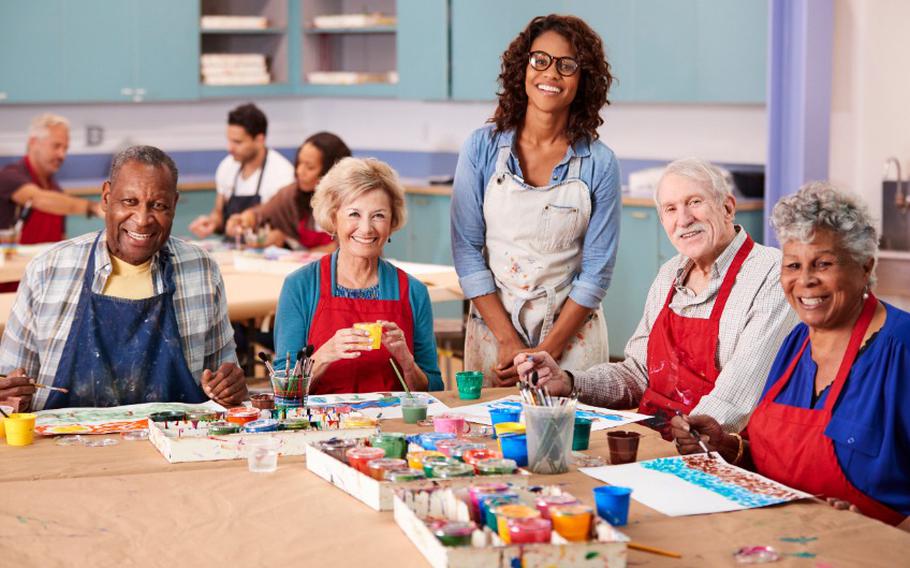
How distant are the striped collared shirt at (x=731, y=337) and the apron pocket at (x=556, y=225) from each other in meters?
0.48

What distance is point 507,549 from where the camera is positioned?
2.18 metres

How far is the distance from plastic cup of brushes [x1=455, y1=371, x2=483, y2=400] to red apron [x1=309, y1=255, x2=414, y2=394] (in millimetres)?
301

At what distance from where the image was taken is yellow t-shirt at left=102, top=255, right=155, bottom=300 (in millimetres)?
3658

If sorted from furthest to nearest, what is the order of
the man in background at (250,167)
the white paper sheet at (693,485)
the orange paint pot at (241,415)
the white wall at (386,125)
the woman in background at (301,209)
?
the white wall at (386,125) < the man in background at (250,167) < the woman in background at (301,209) < the orange paint pot at (241,415) < the white paper sheet at (693,485)

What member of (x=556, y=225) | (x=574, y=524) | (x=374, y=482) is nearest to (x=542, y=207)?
(x=556, y=225)

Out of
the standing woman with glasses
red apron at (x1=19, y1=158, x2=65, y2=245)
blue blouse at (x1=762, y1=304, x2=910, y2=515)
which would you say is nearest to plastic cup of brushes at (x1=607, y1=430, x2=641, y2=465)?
blue blouse at (x1=762, y1=304, x2=910, y2=515)

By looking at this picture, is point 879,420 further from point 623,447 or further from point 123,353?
point 123,353

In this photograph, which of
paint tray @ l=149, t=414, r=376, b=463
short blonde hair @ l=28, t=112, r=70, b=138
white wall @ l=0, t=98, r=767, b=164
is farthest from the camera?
white wall @ l=0, t=98, r=767, b=164

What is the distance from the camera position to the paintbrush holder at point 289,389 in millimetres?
3354

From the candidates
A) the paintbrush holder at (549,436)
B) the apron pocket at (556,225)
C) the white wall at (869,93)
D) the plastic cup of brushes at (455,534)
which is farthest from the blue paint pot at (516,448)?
the white wall at (869,93)

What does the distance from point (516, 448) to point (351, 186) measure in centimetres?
136

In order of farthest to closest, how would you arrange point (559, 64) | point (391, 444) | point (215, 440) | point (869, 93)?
point (869, 93)
point (559, 64)
point (215, 440)
point (391, 444)

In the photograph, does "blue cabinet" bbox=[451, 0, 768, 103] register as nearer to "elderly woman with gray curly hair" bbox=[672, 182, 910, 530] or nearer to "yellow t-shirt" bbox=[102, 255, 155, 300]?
"yellow t-shirt" bbox=[102, 255, 155, 300]

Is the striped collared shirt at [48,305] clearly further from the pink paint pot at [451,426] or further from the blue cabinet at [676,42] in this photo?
the blue cabinet at [676,42]
